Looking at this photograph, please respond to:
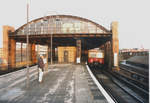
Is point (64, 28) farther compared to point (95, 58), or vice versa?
point (95, 58)

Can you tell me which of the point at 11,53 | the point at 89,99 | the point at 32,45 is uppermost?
the point at 32,45

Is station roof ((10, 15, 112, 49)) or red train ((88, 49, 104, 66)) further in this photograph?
red train ((88, 49, 104, 66))

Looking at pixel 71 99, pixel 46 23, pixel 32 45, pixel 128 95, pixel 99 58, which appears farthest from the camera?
pixel 32 45

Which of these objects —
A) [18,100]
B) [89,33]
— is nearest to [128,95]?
[18,100]

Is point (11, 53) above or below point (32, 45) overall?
below

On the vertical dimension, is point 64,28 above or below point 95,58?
above

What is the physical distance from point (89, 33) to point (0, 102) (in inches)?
635

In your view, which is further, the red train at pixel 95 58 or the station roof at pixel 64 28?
the red train at pixel 95 58

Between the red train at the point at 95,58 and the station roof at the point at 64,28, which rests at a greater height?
the station roof at the point at 64,28

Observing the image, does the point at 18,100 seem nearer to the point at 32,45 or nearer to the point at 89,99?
the point at 89,99

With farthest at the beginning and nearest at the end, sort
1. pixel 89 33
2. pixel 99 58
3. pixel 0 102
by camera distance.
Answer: pixel 99 58 → pixel 89 33 → pixel 0 102

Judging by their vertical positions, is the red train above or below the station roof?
below

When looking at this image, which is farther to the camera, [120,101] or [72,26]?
[72,26]

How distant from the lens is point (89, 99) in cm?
411
